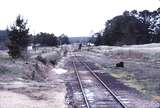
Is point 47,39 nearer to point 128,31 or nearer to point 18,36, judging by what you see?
point 128,31

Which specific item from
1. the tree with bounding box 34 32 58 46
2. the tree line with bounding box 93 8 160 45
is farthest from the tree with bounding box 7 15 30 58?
the tree with bounding box 34 32 58 46

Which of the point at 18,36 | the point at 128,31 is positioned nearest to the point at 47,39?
the point at 128,31

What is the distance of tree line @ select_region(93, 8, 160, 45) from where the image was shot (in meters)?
114

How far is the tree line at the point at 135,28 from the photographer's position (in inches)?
4507

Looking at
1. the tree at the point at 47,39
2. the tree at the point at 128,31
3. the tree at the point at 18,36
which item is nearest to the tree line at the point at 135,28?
the tree at the point at 128,31

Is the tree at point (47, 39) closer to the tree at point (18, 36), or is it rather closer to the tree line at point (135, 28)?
the tree line at point (135, 28)

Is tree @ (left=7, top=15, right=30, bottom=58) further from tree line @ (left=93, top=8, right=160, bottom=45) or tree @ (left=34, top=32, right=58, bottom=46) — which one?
tree @ (left=34, top=32, right=58, bottom=46)

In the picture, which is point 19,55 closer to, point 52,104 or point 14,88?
point 14,88

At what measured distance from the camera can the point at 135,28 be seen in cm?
11344

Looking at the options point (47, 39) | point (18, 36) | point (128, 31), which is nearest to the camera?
point (18, 36)

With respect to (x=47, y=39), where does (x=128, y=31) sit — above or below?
above

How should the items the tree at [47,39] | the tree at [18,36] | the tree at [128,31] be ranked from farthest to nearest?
the tree at [47,39]
the tree at [128,31]
the tree at [18,36]

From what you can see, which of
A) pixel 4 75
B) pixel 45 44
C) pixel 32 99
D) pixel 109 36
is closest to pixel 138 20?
pixel 109 36

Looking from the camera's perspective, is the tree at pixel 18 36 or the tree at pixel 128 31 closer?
the tree at pixel 18 36
